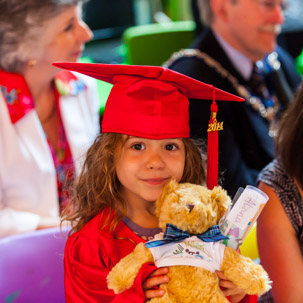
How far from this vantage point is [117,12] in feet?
13.8

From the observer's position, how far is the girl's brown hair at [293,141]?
131 cm

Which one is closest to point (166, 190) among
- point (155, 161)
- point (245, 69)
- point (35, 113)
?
point (155, 161)

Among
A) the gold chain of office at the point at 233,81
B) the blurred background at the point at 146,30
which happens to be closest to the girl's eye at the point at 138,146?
the gold chain of office at the point at 233,81

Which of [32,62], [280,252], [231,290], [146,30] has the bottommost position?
[280,252]

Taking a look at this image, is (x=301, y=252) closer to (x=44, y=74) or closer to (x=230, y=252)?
(x=230, y=252)

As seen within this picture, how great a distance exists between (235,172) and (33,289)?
34.3 inches

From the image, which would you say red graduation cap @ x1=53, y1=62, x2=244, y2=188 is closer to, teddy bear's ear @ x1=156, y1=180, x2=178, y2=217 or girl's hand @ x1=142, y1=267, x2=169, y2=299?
teddy bear's ear @ x1=156, y1=180, x2=178, y2=217

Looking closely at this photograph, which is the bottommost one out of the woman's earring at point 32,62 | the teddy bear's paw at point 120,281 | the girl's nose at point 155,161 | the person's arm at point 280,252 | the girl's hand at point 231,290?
the person's arm at point 280,252

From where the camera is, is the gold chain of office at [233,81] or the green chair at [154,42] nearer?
the gold chain of office at [233,81]

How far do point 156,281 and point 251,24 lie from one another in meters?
1.52

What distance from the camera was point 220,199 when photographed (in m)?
0.99

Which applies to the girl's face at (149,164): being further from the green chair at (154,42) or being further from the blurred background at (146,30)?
the green chair at (154,42)

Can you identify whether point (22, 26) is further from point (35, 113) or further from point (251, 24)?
point (251, 24)

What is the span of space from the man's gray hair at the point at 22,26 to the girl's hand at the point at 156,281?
1.06 m
